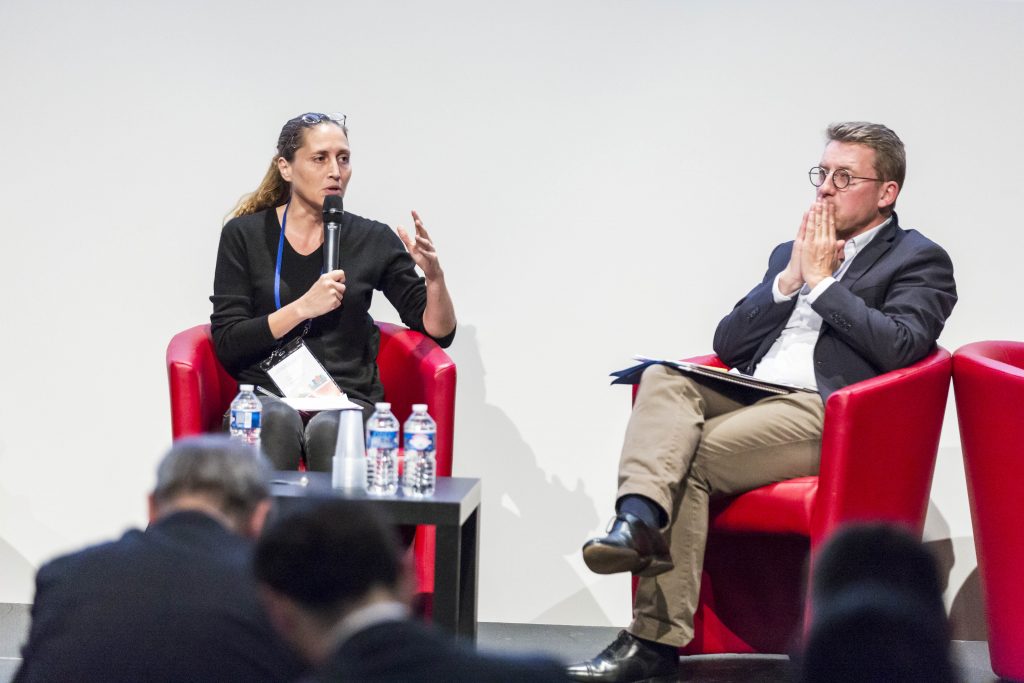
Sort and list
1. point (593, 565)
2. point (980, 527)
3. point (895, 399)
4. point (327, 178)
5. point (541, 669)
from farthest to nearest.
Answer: point (327, 178)
point (980, 527)
point (895, 399)
point (593, 565)
point (541, 669)

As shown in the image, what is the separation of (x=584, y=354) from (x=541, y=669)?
9.51 ft

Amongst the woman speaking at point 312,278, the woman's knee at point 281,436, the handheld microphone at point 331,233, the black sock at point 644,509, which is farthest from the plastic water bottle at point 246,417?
the black sock at point 644,509

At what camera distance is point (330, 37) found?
406 centimetres

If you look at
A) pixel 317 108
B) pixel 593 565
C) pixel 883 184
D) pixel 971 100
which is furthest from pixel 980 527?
pixel 317 108

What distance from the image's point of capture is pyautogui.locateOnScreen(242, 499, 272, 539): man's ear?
175 cm

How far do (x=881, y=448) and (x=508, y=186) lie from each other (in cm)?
158

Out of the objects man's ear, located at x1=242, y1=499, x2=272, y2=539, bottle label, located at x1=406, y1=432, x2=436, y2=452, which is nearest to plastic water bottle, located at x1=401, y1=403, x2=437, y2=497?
bottle label, located at x1=406, y1=432, x2=436, y2=452

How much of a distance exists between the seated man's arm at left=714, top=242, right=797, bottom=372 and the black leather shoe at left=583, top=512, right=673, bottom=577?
0.81m

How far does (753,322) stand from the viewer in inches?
136

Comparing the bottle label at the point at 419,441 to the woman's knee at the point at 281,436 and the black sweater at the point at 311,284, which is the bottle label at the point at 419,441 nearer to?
the woman's knee at the point at 281,436

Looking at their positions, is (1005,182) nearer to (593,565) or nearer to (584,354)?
(584,354)

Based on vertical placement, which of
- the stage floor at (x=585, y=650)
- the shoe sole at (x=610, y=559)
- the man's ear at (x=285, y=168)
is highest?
the man's ear at (x=285, y=168)

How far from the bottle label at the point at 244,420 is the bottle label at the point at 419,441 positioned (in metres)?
0.46

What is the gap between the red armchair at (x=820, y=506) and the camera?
2.94 meters
